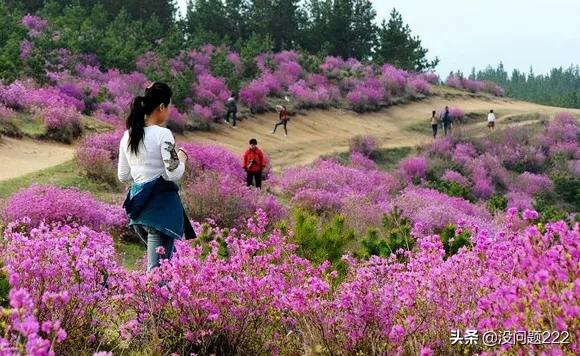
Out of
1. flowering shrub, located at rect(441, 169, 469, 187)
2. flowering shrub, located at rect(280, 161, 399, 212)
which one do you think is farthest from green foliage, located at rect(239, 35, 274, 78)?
flowering shrub, located at rect(280, 161, 399, 212)

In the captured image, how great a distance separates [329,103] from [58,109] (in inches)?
749

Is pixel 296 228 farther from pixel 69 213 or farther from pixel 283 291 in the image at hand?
pixel 69 213

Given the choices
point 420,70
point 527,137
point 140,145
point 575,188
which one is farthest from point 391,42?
point 140,145

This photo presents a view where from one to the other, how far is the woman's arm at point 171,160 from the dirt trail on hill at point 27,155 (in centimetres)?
950

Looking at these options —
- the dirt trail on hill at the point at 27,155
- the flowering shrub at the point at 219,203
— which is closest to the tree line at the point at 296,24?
the dirt trail on hill at the point at 27,155

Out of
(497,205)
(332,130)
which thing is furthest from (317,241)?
(332,130)

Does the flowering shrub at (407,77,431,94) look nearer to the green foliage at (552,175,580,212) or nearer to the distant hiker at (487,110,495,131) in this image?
the distant hiker at (487,110,495,131)

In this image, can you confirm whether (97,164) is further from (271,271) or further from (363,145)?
(363,145)

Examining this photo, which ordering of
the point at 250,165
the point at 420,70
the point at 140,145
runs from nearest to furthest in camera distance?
1. the point at 140,145
2. the point at 250,165
3. the point at 420,70

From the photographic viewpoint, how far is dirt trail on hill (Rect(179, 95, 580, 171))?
24812 millimetres

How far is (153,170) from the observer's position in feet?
15.5

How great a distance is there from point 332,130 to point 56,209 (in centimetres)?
2276

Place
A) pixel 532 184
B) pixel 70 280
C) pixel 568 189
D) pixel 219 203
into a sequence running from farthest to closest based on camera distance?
pixel 532 184, pixel 568 189, pixel 219 203, pixel 70 280

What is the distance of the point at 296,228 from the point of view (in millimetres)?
7492
